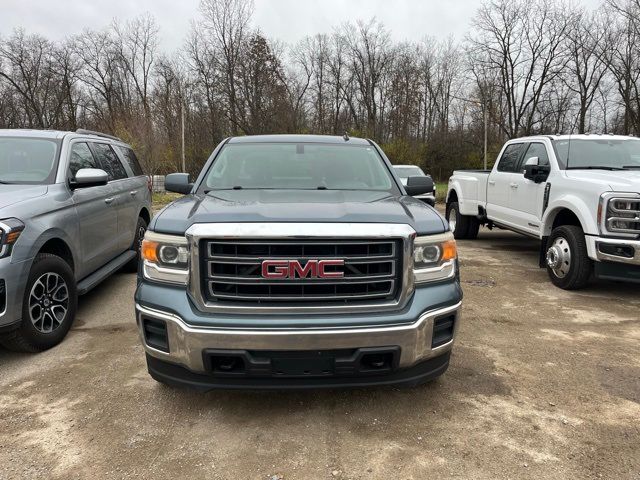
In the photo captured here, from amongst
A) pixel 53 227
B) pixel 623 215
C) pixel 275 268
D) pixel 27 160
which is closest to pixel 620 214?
pixel 623 215

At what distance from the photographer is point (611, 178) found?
546 centimetres

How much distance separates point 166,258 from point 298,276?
2.56 feet

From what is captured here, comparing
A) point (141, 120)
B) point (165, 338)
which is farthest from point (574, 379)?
point (141, 120)

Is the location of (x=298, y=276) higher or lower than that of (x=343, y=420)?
higher

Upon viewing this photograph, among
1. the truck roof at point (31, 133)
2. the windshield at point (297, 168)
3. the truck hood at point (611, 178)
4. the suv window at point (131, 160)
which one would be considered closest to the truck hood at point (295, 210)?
the windshield at point (297, 168)

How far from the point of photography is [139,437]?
2688 millimetres

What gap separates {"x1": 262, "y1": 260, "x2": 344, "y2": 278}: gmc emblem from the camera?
2.52 m

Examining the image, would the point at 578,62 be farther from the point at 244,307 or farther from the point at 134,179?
the point at 244,307

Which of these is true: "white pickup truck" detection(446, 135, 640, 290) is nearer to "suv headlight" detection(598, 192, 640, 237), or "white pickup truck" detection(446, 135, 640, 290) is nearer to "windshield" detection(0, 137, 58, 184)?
"suv headlight" detection(598, 192, 640, 237)

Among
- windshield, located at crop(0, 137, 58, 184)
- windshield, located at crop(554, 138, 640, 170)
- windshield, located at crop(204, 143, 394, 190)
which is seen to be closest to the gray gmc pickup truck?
windshield, located at crop(204, 143, 394, 190)

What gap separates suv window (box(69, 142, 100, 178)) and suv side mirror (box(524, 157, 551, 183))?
221 inches

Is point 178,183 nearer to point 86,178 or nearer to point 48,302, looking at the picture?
point 86,178

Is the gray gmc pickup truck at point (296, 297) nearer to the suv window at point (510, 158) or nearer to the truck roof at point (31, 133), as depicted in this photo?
the truck roof at point (31, 133)

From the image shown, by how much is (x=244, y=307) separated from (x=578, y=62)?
40487mm
